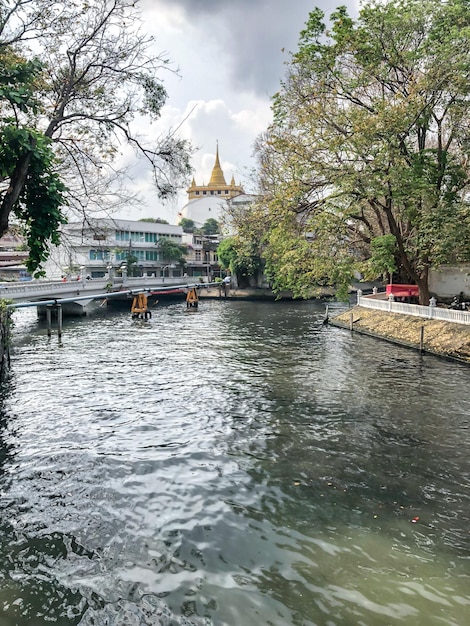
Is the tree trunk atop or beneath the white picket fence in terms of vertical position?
atop

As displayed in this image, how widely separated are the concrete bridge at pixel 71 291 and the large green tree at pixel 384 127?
17.2m

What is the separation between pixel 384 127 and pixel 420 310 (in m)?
10.4

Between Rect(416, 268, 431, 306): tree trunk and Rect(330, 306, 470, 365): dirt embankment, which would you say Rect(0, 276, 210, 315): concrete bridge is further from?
Rect(416, 268, 431, 306): tree trunk

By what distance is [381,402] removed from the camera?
14.1 m

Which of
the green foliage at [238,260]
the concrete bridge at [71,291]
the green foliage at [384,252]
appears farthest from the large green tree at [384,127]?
the green foliage at [238,260]

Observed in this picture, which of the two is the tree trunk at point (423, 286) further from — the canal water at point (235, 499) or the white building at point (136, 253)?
the white building at point (136, 253)

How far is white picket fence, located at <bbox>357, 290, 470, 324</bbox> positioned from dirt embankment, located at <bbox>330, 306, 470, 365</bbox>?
0.84ft

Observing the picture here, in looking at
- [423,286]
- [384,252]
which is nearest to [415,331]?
[423,286]

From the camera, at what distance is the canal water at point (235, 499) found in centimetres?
541

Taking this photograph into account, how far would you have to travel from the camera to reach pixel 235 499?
7957 millimetres

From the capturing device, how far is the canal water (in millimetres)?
5406

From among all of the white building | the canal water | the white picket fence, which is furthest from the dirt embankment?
the white building

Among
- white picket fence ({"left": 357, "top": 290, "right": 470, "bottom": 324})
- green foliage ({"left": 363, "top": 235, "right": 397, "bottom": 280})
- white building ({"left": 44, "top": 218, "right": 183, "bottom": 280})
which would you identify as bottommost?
white picket fence ({"left": 357, "top": 290, "right": 470, "bottom": 324})

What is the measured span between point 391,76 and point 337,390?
64.0 feet
